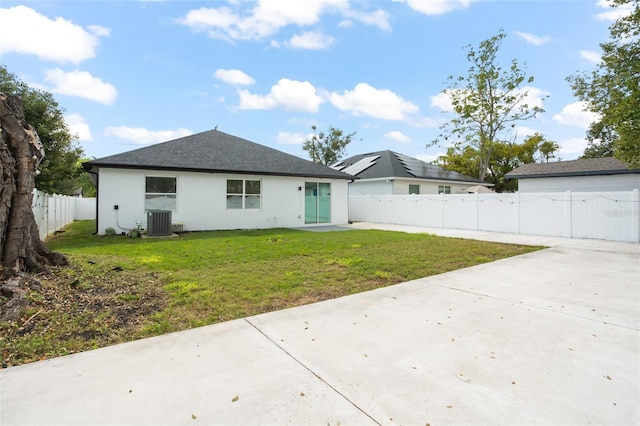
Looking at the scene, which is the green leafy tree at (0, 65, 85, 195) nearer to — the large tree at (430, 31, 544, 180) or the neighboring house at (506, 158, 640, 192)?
the neighboring house at (506, 158, 640, 192)

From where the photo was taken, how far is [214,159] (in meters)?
13.6

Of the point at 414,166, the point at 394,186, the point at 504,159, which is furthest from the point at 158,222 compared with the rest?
the point at 504,159

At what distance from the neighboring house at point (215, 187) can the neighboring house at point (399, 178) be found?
5.36 m

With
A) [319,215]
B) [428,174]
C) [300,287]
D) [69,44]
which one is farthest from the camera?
[428,174]

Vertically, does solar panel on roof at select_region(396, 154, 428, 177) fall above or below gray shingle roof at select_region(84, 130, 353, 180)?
above

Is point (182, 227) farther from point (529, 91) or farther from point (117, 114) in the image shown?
point (529, 91)

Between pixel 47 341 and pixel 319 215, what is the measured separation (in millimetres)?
13407

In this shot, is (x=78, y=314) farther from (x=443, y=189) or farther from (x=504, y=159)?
(x=504, y=159)

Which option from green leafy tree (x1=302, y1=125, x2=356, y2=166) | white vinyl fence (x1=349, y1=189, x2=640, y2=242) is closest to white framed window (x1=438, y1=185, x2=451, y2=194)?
white vinyl fence (x1=349, y1=189, x2=640, y2=242)

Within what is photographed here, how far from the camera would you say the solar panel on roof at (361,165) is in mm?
23578

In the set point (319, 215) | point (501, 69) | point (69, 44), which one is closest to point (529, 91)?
point (501, 69)

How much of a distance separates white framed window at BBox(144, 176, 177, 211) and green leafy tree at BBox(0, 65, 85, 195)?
647 cm

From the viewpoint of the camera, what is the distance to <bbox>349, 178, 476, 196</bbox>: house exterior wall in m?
20.9

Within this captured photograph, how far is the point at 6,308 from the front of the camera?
133 inches
